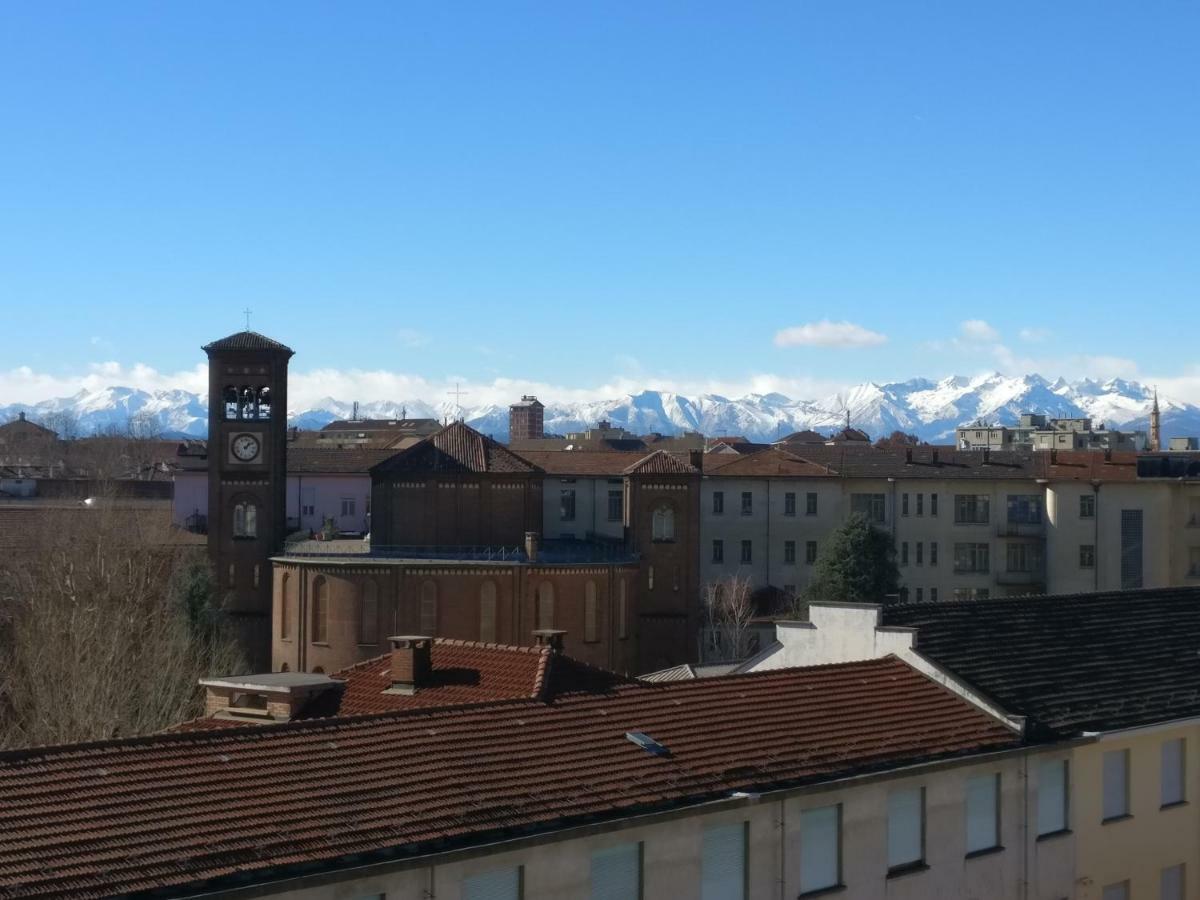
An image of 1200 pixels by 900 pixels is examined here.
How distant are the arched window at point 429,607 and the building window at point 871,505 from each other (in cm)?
2565

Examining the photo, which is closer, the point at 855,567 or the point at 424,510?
the point at 424,510

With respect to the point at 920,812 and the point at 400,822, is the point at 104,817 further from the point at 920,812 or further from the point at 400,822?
the point at 920,812

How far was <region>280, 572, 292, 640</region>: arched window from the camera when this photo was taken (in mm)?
58844

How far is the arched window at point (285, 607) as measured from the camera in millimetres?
58844

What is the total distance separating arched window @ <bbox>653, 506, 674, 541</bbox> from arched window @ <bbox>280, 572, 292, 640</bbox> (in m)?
15.0

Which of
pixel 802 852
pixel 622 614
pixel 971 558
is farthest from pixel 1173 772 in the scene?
pixel 971 558

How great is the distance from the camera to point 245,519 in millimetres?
63844

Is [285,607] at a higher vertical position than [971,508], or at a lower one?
lower

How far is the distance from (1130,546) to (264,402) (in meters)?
39.3

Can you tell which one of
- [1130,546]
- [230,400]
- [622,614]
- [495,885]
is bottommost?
[622,614]

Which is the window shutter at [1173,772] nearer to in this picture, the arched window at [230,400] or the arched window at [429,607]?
the arched window at [429,607]

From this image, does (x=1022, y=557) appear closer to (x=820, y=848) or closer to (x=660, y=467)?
(x=660, y=467)

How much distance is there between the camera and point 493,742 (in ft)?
54.7

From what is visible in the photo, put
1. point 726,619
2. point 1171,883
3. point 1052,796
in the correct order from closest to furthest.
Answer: point 1052,796 → point 1171,883 → point 726,619
